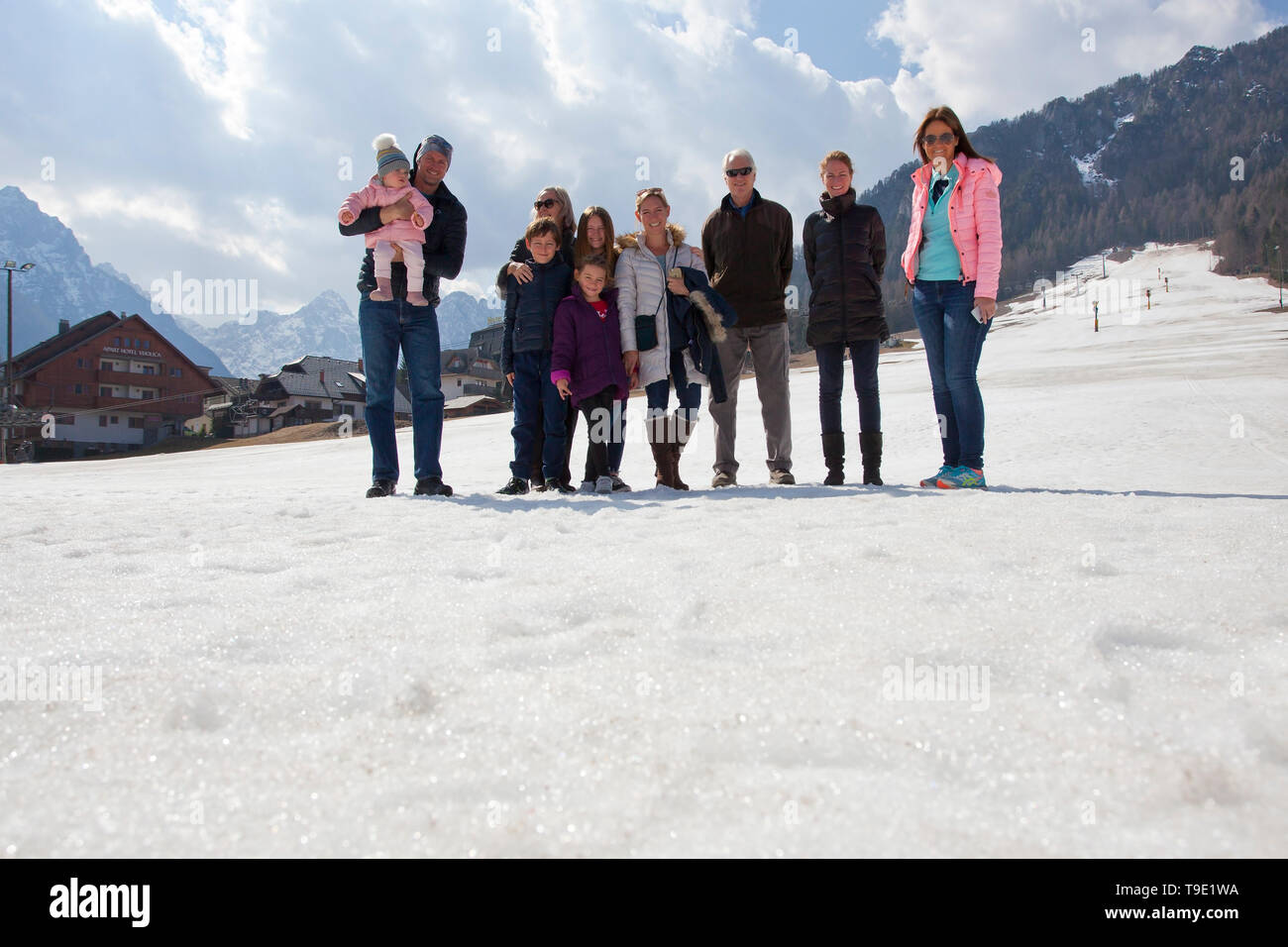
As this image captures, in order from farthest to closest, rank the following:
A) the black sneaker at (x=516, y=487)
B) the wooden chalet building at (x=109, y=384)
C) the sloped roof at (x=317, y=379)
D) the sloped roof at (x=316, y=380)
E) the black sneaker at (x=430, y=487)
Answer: the sloped roof at (x=317, y=379)
the sloped roof at (x=316, y=380)
the wooden chalet building at (x=109, y=384)
the black sneaker at (x=516, y=487)
the black sneaker at (x=430, y=487)

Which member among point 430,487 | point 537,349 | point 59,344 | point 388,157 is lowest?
point 430,487

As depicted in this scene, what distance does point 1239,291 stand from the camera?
68.3 meters

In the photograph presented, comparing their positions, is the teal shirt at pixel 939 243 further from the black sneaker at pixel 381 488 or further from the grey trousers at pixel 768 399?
the black sneaker at pixel 381 488

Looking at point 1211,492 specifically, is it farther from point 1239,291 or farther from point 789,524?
point 1239,291

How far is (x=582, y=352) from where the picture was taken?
459 centimetres

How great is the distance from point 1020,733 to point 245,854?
3.69 ft

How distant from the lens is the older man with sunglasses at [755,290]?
4895 millimetres

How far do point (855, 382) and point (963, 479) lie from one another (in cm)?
97

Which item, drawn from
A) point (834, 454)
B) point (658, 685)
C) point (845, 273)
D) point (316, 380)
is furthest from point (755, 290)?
point (316, 380)

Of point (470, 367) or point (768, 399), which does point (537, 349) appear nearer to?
point (768, 399)

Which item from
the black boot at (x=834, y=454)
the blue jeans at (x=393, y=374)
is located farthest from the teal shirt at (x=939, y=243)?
the blue jeans at (x=393, y=374)

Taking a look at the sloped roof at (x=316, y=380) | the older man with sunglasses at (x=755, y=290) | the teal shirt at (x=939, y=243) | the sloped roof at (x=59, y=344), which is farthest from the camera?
the sloped roof at (x=316, y=380)
